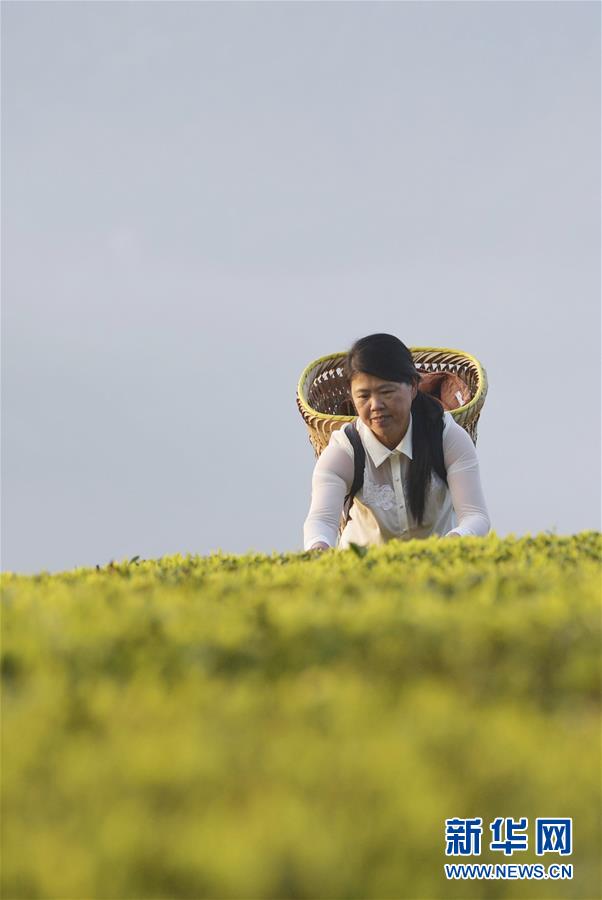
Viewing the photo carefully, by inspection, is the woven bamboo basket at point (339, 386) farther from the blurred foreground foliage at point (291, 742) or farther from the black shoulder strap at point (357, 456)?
the blurred foreground foliage at point (291, 742)

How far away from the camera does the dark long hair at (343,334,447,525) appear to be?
549 cm

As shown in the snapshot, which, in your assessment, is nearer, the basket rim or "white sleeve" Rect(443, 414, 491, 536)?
"white sleeve" Rect(443, 414, 491, 536)

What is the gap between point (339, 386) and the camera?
970 cm

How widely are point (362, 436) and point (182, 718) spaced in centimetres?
438

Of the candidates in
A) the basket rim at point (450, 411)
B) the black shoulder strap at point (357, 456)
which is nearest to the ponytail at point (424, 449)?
the black shoulder strap at point (357, 456)

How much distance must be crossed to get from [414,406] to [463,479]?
615 millimetres

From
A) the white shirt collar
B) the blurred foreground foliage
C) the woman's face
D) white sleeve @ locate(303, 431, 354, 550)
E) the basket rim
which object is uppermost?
the basket rim

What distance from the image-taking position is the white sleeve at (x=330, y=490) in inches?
221

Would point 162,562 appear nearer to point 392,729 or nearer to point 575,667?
point 575,667

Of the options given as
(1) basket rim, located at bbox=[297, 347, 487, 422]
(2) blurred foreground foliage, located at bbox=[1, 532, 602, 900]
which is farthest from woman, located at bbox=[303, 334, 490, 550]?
(2) blurred foreground foliage, located at bbox=[1, 532, 602, 900]

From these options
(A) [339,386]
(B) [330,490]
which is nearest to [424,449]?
(B) [330,490]

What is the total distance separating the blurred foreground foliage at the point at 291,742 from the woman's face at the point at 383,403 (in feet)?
9.67

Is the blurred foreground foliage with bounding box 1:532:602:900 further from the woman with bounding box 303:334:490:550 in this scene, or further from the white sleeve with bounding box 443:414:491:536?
the white sleeve with bounding box 443:414:491:536

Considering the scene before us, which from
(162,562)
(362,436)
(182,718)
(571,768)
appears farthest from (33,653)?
(362,436)
